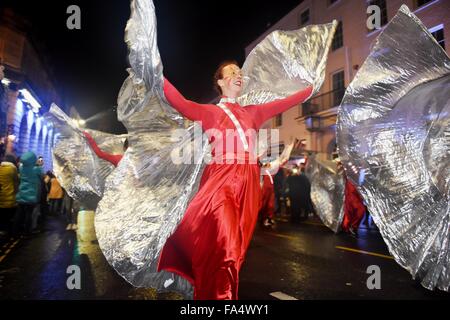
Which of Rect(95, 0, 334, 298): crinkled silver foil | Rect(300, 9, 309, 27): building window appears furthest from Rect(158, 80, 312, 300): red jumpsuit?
Rect(300, 9, 309, 27): building window

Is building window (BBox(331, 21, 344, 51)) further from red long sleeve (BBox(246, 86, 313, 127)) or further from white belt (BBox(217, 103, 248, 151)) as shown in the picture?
white belt (BBox(217, 103, 248, 151))

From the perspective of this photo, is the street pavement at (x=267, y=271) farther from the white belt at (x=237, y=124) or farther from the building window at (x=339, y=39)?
the building window at (x=339, y=39)

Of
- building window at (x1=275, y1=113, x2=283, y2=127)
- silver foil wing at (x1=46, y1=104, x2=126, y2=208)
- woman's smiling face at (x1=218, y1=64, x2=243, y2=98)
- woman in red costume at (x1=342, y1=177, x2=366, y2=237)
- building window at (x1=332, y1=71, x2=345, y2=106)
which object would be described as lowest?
woman in red costume at (x1=342, y1=177, x2=366, y2=237)

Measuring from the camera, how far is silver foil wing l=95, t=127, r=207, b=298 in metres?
2.54

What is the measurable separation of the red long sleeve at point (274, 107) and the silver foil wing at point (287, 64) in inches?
5.9

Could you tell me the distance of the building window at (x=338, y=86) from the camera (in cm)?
1750

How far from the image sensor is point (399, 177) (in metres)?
3.27

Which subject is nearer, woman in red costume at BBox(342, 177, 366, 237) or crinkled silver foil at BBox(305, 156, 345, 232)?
woman in red costume at BBox(342, 177, 366, 237)

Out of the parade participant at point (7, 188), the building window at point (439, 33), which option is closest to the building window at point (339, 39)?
the building window at point (439, 33)

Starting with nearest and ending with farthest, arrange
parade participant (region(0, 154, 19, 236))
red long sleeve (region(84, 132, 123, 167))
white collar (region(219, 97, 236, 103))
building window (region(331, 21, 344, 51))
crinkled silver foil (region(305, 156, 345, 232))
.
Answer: white collar (region(219, 97, 236, 103)), red long sleeve (region(84, 132, 123, 167)), parade participant (region(0, 154, 19, 236)), crinkled silver foil (region(305, 156, 345, 232)), building window (region(331, 21, 344, 51))

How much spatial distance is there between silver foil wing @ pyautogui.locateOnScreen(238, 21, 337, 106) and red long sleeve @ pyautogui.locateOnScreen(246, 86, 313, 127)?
5.9 inches

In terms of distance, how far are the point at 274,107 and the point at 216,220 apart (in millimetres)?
1297

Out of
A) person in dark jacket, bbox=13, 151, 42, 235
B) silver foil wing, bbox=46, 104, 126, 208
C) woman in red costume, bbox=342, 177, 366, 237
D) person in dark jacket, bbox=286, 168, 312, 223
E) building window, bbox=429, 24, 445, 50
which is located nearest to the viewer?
silver foil wing, bbox=46, 104, 126, 208
